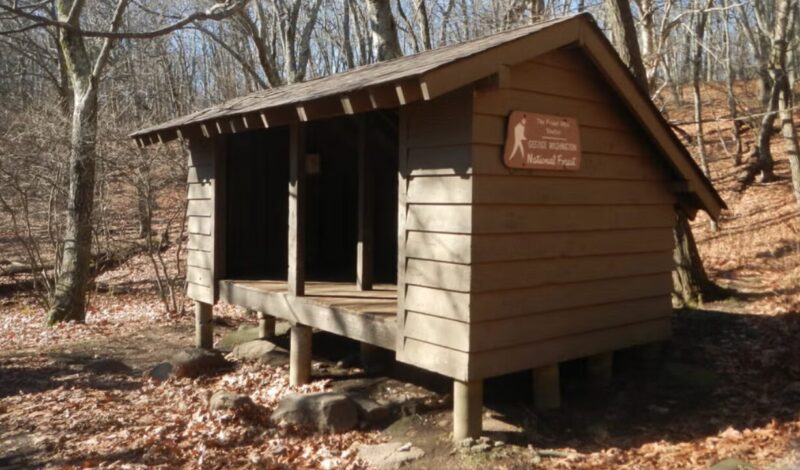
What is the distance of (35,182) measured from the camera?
45.5 ft

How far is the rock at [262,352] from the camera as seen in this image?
8.59m

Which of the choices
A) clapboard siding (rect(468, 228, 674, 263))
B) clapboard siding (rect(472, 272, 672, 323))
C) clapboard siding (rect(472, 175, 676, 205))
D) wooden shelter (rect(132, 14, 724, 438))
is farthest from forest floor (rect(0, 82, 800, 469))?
clapboard siding (rect(472, 175, 676, 205))

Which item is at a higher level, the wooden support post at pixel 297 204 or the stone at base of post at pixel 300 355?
the wooden support post at pixel 297 204

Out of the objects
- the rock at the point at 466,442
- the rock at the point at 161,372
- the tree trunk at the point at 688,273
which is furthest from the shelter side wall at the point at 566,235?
the rock at the point at 161,372

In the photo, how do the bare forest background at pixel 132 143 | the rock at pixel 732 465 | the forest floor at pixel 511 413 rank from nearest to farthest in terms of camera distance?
the rock at pixel 732 465 < the forest floor at pixel 511 413 < the bare forest background at pixel 132 143

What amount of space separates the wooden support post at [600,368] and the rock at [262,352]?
378cm

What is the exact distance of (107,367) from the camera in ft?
28.6

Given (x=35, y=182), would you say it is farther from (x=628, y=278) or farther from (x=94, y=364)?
(x=628, y=278)

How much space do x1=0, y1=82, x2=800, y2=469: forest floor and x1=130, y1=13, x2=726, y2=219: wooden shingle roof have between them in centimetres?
175

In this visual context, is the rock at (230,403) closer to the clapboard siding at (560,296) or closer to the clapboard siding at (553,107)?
the clapboard siding at (560,296)

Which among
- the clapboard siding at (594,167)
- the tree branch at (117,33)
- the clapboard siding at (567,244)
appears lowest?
the clapboard siding at (567,244)

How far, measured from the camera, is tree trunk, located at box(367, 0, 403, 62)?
39.9ft

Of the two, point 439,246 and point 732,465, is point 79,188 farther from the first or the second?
point 732,465

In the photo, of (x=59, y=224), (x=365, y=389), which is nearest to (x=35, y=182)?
(x=59, y=224)
